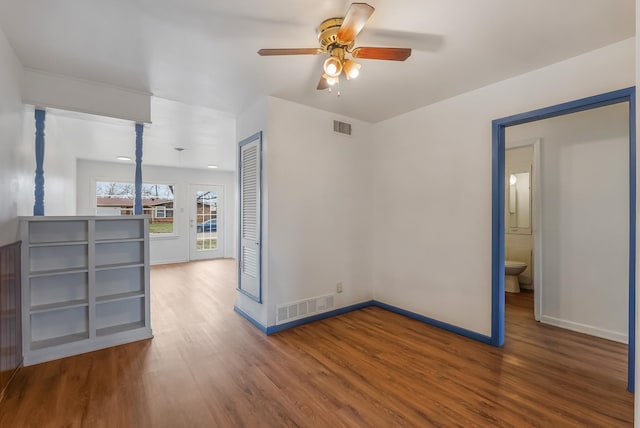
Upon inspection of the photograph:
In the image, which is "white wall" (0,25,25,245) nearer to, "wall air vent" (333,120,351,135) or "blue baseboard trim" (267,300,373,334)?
"blue baseboard trim" (267,300,373,334)

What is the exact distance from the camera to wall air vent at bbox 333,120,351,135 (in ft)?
12.2

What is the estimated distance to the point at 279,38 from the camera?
2115 millimetres

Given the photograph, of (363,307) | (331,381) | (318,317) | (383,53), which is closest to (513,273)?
(363,307)

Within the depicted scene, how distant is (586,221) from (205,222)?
7.74 m

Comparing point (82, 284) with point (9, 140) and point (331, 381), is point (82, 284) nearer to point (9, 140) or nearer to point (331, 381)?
point (9, 140)

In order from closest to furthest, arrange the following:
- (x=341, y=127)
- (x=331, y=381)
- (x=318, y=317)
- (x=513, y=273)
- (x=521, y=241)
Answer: (x=331, y=381)
(x=318, y=317)
(x=341, y=127)
(x=513, y=273)
(x=521, y=241)

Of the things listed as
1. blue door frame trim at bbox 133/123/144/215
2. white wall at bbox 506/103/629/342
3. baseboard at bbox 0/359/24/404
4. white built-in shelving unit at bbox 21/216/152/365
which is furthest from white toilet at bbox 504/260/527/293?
baseboard at bbox 0/359/24/404

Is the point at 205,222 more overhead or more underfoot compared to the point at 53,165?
more underfoot

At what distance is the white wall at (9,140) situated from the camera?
211 centimetres

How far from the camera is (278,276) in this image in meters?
3.25

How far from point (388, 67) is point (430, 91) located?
2.51ft

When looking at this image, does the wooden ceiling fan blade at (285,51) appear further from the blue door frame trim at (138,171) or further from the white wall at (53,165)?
the white wall at (53,165)

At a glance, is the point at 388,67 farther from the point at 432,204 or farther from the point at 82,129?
the point at 82,129

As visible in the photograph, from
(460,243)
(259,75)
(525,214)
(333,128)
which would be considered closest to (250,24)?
(259,75)
